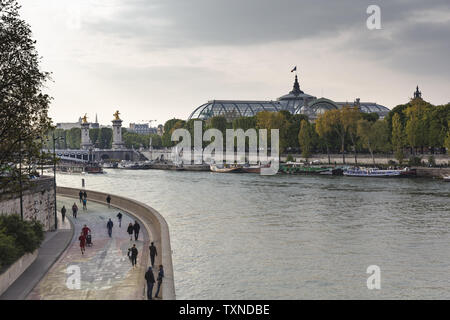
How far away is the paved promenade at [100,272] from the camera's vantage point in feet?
67.7

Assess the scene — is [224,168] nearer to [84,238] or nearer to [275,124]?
[275,124]

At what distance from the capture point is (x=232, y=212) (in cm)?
4941

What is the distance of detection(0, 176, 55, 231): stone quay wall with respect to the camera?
96.5ft

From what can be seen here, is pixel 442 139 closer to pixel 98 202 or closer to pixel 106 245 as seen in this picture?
pixel 98 202

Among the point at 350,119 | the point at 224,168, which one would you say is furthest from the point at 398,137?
the point at 224,168

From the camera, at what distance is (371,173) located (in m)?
90.6

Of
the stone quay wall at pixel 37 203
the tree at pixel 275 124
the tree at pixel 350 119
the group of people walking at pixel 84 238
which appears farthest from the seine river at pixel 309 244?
the tree at pixel 275 124

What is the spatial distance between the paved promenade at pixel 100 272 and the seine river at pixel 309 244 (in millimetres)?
2207

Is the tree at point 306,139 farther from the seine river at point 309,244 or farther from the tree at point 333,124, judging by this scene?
the seine river at point 309,244

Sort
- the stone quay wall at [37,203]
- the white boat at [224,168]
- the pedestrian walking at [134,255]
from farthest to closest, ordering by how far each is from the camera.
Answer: the white boat at [224,168]
the stone quay wall at [37,203]
the pedestrian walking at [134,255]

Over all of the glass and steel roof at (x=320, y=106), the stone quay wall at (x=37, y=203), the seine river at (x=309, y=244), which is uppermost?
the glass and steel roof at (x=320, y=106)

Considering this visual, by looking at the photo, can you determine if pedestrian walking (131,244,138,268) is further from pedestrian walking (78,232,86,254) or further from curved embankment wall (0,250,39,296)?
curved embankment wall (0,250,39,296)

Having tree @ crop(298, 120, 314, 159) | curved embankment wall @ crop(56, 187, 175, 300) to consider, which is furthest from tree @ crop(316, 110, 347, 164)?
curved embankment wall @ crop(56, 187, 175, 300)

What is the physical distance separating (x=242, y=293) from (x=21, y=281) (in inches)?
357
